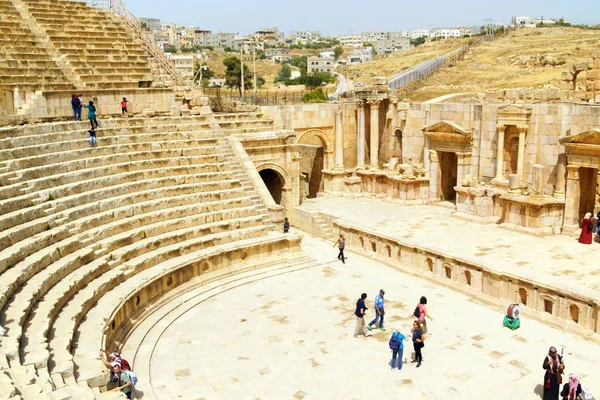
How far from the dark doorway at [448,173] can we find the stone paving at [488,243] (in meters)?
1.28

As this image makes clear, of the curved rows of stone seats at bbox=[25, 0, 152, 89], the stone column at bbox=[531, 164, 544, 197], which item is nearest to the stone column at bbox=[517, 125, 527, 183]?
the stone column at bbox=[531, 164, 544, 197]

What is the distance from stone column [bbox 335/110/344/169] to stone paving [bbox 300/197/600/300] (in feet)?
10.4

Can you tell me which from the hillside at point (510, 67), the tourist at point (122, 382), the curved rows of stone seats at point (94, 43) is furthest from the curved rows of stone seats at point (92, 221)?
the hillside at point (510, 67)

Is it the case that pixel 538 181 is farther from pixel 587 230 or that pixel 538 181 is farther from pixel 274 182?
pixel 274 182

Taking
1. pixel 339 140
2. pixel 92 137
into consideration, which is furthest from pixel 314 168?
pixel 92 137

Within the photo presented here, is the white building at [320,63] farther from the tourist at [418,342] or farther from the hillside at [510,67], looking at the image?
the tourist at [418,342]

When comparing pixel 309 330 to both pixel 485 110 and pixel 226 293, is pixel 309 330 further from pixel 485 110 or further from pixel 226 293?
pixel 485 110

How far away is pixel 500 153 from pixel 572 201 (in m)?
3.09

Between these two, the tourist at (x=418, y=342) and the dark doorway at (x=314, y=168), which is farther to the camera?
the dark doorway at (x=314, y=168)

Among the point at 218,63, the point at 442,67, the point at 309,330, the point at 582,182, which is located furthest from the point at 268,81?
the point at 309,330

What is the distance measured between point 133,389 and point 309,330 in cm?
420

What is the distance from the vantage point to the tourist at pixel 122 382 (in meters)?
9.62

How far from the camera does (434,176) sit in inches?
927

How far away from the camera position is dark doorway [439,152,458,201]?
2366 cm
